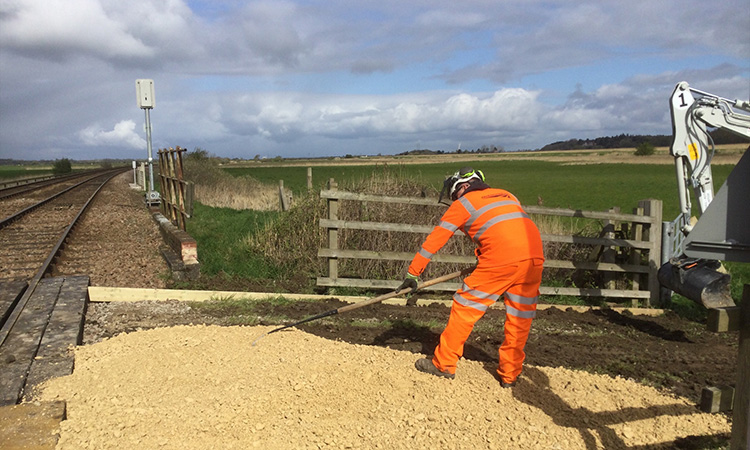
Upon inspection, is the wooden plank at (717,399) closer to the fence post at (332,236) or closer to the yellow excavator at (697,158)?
the yellow excavator at (697,158)

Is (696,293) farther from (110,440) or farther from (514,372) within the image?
(110,440)

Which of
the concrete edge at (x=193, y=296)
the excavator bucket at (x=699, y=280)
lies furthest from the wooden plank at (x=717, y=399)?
the concrete edge at (x=193, y=296)

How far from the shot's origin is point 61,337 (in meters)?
5.71

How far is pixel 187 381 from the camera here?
471cm

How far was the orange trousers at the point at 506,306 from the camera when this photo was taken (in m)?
4.85

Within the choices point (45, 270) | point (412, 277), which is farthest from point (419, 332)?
point (45, 270)

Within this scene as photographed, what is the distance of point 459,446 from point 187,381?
220 centimetres

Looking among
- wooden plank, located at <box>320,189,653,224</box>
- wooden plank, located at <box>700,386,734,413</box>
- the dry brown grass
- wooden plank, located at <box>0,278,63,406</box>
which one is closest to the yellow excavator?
wooden plank, located at <box>320,189,653,224</box>

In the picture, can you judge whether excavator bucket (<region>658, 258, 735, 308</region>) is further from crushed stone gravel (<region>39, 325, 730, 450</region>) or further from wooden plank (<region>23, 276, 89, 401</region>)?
wooden plank (<region>23, 276, 89, 401</region>)

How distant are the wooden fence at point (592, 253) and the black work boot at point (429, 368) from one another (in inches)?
120

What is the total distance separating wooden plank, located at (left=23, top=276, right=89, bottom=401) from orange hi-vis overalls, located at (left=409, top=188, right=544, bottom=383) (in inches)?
124

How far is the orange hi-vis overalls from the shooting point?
4.82 meters

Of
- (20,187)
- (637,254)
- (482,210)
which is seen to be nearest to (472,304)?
(482,210)

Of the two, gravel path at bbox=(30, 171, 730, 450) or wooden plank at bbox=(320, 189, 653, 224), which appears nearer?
gravel path at bbox=(30, 171, 730, 450)
